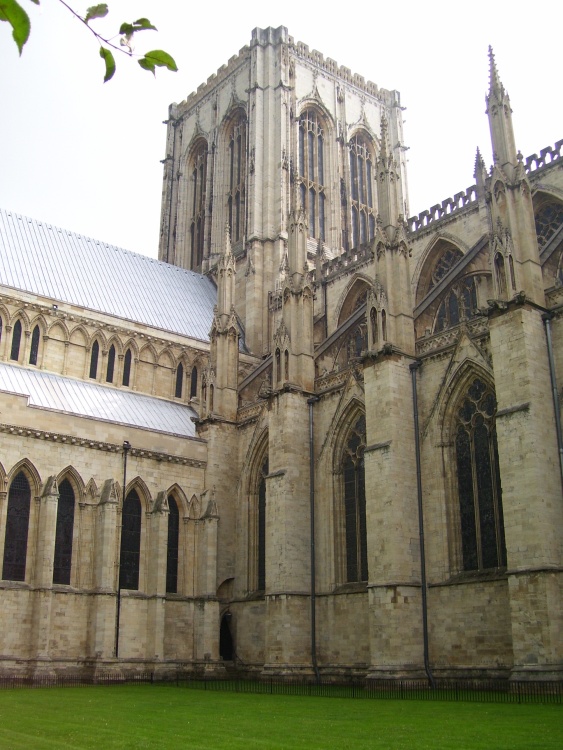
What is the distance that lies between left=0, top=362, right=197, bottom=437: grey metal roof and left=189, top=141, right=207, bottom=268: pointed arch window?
18.2m

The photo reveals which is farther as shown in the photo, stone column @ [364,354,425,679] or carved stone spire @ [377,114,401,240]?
carved stone spire @ [377,114,401,240]

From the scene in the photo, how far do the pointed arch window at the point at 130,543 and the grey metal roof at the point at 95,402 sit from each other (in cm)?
329

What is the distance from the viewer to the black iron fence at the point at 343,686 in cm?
2088

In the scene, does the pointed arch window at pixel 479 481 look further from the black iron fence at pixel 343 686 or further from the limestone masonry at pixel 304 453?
the black iron fence at pixel 343 686

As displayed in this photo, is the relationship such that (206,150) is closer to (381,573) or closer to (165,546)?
(165,546)

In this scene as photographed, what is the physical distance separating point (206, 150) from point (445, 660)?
138 feet

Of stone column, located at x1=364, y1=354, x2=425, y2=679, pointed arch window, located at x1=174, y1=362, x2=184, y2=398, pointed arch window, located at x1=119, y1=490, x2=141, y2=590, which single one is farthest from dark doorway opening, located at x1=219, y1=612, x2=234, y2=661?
pointed arch window, located at x1=174, y1=362, x2=184, y2=398

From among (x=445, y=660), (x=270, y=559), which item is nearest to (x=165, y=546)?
(x=270, y=559)

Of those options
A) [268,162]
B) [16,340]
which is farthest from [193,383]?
[268,162]

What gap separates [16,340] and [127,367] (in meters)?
5.47

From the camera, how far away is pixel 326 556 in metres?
30.6

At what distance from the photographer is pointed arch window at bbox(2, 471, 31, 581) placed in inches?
1144

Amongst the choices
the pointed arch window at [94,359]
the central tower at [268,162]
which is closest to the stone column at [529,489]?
the pointed arch window at [94,359]

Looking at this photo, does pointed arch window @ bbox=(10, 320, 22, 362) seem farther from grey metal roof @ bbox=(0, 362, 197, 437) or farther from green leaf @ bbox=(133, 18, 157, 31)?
green leaf @ bbox=(133, 18, 157, 31)
